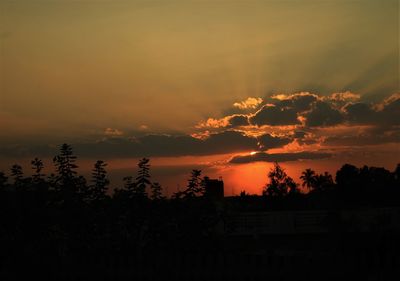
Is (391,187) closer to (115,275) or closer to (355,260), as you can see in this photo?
(355,260)

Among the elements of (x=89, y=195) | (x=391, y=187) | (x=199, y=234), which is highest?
(x=391, y=187)

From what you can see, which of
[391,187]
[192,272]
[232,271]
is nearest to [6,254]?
[192,272]

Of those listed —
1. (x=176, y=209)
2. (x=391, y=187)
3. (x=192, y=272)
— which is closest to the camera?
(x=192, y=272)

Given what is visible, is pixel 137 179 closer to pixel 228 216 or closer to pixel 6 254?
pixel 228 216

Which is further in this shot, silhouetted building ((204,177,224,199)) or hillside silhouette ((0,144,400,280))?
silhouetted building ((204,177,224,199))

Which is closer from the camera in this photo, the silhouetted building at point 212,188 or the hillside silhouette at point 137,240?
the hillside silhouette at point 137,240

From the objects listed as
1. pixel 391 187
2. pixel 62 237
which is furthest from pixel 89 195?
pixel 391 187

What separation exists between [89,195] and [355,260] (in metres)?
6.00

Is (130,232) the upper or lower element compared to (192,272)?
upper

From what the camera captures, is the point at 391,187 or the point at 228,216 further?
the point at 391,187

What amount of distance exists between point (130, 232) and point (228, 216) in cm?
231

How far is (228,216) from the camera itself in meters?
12.8

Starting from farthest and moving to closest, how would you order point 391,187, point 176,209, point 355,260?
point 391,187, point 176,209, point 355,260

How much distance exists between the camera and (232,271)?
10641mm
